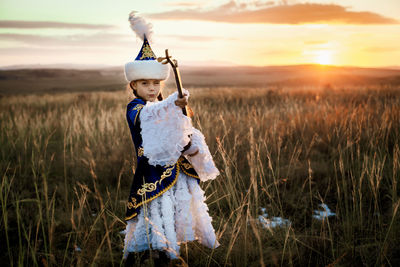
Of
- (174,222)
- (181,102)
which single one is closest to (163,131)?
(181,102)

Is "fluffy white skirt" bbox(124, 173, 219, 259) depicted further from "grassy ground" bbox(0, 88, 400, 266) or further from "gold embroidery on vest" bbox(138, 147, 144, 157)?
"gold embroidery on vest" bbox(138, 147, 144, 157)

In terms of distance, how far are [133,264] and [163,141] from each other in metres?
0.98

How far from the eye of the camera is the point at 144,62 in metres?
1.98

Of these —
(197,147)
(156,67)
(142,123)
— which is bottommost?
(197,147)

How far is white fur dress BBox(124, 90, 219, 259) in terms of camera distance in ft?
5.52

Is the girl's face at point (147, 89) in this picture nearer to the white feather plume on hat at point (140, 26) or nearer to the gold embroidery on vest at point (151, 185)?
the white feather plume on hat at point (140, 26)

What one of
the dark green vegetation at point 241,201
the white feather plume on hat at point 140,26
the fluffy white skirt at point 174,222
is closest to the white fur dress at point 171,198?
the fluffy white skirt at point 174,222

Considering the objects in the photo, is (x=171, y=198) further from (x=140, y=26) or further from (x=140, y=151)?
(x=140, y=26)

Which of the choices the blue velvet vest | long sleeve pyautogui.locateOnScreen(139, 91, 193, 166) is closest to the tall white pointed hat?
the blue velvet vest

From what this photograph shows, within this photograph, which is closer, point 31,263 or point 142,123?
point 142,123

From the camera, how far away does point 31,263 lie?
2285mm

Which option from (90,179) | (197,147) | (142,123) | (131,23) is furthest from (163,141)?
(90,179)

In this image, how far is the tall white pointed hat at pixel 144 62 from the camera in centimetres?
193

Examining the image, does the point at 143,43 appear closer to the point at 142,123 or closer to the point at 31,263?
the point at 142,123
